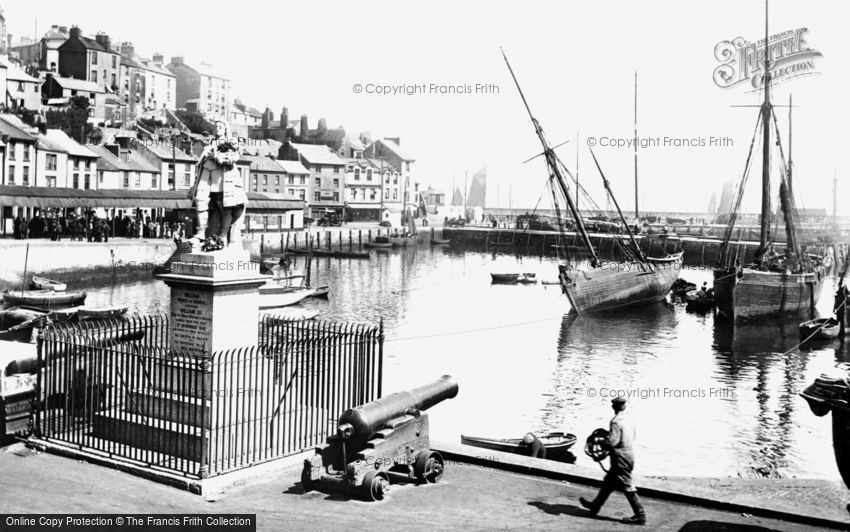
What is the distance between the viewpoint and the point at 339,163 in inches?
4961

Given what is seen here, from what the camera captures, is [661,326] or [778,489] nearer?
[778,489]

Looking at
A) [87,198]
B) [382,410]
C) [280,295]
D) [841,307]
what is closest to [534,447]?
[382,410]

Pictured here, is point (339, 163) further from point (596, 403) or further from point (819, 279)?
point (596, 403)

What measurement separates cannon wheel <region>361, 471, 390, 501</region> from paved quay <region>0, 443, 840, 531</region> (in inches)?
5.7

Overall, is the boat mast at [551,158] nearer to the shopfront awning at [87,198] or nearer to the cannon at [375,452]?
the shopfront awning at [87,198]

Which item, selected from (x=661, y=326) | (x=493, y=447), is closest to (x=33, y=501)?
(x=493, y=447)

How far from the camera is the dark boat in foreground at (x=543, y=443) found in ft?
59.9

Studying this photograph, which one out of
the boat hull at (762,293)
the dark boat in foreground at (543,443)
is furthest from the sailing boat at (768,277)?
the dark boat in foreground at (543,443)

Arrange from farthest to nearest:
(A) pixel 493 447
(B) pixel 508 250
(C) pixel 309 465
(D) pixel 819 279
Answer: (B) pixel 508 250, (D) pixel 819 279, (A) pixel 493 447, (C) pixel 309 465

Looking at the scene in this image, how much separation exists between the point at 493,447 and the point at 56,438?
842 cm

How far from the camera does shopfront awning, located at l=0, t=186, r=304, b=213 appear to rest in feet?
210

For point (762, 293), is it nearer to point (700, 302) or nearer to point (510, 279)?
point (700, 302)

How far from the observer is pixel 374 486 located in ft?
39.5

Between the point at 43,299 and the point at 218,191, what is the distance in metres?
31.2
